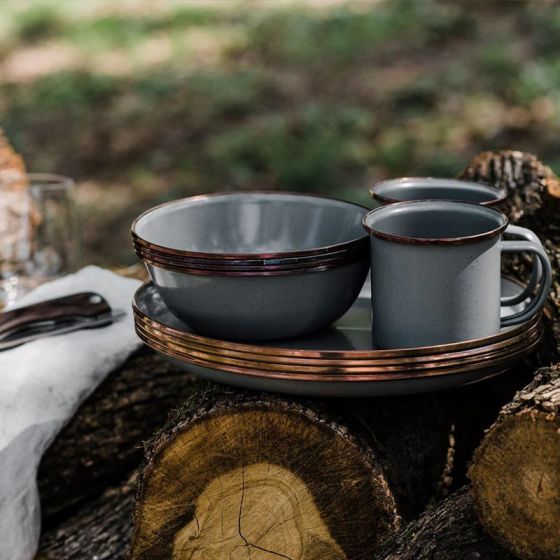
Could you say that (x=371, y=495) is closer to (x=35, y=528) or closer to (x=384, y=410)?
(x=384, y=410)

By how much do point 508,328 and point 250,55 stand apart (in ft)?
18.9

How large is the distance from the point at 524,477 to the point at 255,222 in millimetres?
783

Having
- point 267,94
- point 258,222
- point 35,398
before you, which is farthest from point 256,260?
point 267,94

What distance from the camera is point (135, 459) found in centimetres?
199

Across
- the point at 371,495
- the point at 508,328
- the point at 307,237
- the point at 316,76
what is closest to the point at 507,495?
the point at 371,495

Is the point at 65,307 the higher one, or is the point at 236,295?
the point at 236,295

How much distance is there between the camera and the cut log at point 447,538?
1.26 m

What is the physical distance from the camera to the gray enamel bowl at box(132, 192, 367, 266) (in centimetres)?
162

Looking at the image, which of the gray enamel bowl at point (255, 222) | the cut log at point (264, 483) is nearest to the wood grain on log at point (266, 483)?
the cut log at point (264, 483)

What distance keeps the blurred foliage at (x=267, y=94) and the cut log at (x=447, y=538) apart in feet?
11.5

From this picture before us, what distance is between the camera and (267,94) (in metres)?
6.23

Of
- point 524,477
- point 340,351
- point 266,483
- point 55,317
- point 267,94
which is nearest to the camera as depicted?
point 524,477

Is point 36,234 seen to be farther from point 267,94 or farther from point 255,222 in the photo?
point 267,94

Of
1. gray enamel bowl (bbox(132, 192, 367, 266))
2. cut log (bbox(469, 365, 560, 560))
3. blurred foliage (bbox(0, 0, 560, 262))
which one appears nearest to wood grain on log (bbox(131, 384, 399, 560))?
cut log (bbox(469, 365, 560, 560))
